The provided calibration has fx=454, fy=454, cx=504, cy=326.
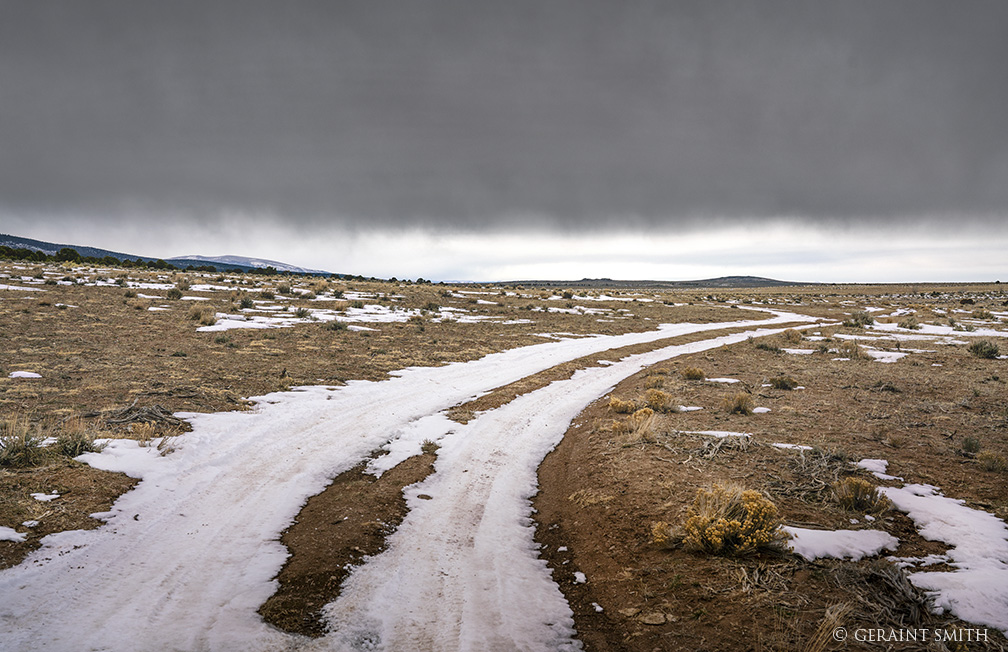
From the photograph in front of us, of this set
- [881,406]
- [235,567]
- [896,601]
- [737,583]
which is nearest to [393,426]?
[235,567]

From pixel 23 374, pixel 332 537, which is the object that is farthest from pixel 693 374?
pixel 23 374

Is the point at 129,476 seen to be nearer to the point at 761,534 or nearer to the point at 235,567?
the point at 235,567

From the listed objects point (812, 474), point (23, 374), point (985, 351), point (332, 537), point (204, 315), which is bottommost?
point (332, 537)

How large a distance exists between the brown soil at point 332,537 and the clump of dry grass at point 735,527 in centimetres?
380

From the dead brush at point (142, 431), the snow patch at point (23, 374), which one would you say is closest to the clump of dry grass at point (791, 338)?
the dead brush at point (142, 431)

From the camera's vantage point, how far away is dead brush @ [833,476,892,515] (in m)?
6.04

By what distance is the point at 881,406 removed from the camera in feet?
37.4

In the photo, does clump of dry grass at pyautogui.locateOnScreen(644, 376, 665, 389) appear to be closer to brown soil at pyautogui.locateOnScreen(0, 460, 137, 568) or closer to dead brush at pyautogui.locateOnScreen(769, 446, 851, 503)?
dead brush at pyautogui.locateOnScreen(769, 446, 851, 503)

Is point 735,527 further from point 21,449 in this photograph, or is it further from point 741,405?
point 21,449

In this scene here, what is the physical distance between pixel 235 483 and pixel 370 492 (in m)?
2.10

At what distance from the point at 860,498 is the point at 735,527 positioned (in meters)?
2.39

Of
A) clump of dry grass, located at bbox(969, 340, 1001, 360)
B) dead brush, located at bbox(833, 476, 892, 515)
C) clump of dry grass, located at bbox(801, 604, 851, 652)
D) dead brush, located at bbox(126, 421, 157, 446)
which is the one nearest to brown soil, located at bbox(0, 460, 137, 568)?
dead brush, located at bbox(126, 421, 157, 446)

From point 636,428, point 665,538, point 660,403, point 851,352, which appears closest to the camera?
point 665,538

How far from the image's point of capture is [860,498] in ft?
20.2
